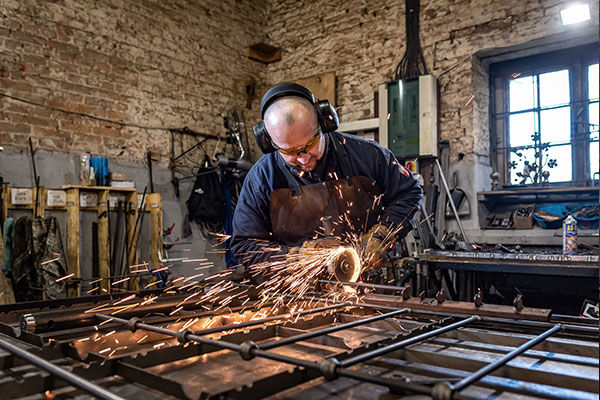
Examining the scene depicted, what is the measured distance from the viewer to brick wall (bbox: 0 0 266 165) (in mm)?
5582

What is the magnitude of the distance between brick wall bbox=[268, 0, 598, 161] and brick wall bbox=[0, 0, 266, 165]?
0.78 metres

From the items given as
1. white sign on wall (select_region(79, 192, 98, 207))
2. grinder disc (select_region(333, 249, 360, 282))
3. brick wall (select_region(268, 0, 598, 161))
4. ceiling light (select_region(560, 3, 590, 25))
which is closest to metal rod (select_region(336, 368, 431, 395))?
grinder disc (select_region(333, 249, 360, 282))

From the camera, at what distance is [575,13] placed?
17.7ft

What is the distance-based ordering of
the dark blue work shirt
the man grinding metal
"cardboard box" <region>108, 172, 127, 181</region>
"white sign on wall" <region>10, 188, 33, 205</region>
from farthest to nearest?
"cardboard box" <region>108, 172, 127, 181</region> → "white sign on wall" <region>10, 188, 33, 205</region> → the dark blue work shirt → the man grinding metal

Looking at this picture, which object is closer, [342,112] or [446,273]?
[446,273]

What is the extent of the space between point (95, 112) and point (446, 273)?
15.0 ft

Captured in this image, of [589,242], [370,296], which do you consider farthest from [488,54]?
[370,296]

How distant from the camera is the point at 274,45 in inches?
335

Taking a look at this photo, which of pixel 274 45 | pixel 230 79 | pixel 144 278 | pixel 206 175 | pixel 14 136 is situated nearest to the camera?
pixel 14 136

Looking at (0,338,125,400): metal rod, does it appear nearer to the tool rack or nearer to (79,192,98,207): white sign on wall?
the tool rack

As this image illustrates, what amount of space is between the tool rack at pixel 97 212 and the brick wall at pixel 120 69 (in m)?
0.71

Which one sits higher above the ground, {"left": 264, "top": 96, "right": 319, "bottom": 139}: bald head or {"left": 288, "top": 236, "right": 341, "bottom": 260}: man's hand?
{"left": 264, "top": 96, "right": 319, "bottom": 139}: bald head

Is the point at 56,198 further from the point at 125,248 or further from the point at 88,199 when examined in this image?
the point at 125,248

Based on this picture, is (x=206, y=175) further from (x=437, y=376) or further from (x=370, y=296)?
(x=437, y=376)
